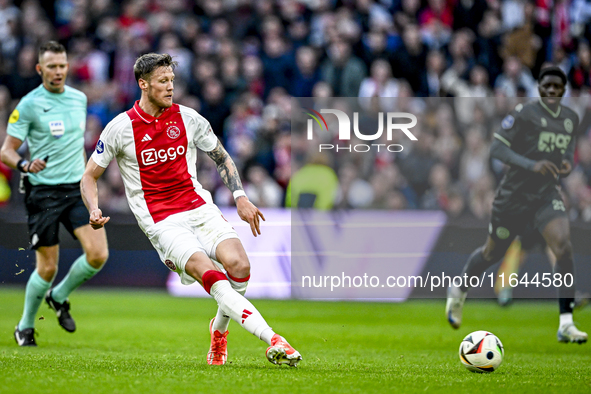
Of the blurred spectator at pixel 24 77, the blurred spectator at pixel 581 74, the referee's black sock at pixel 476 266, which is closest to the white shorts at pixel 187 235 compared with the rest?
the referee's black sock at pixel 476 266

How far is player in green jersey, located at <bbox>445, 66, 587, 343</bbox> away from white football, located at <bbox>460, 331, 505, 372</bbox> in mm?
2757

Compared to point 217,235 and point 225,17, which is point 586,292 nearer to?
point 217,235

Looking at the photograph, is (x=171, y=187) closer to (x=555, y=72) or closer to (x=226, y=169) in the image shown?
(x=226, y=169)

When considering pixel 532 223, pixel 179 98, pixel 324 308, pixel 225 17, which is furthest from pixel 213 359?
pixel 225 17

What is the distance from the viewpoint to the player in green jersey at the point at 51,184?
8227mm

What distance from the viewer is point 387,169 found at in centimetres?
1158

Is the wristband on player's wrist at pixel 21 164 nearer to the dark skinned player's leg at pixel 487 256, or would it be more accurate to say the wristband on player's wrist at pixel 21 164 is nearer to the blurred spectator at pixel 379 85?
the dark skinned player's leg at pixel 487 256

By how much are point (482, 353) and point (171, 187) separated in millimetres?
2823

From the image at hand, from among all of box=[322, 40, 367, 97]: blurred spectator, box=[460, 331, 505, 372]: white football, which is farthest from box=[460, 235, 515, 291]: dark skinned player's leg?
box=[322, 40, 367, 97]: blurred spectator

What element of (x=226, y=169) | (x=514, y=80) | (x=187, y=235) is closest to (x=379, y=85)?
(x=514, y=80)

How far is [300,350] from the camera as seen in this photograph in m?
7.80

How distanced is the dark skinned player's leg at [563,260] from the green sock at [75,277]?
4955mm

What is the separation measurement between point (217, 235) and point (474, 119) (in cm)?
643

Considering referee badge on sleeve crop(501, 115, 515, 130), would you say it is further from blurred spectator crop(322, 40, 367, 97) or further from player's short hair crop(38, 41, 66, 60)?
blurred spectator crop(322, 40, 367, 97)
